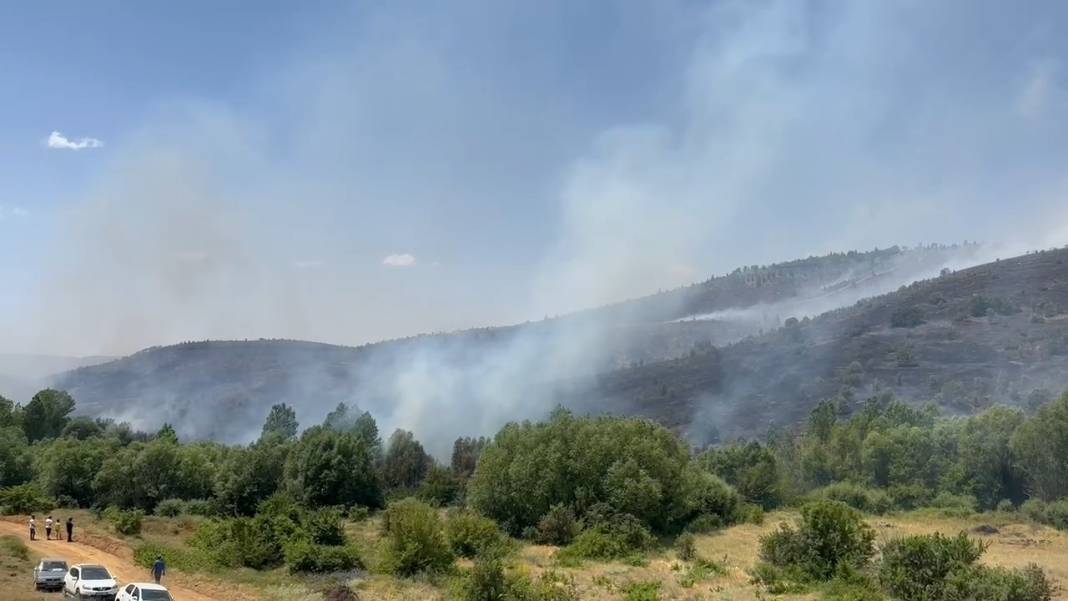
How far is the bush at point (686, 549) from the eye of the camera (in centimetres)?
4593

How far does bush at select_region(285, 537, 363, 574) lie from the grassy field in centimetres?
78

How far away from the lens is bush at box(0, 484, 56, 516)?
68500 mm

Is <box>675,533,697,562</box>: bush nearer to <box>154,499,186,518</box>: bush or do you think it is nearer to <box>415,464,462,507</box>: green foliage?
<box>415,464,462,507</box>: green foliage

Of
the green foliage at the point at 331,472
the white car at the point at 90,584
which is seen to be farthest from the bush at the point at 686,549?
the green foliage at the point at 331,472

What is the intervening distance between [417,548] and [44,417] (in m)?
103

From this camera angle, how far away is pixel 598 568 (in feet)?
141

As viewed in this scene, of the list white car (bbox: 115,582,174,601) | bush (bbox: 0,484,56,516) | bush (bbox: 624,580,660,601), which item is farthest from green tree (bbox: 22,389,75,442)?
bush (bbox: 624,580,660,601)

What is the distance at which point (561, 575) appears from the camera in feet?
128

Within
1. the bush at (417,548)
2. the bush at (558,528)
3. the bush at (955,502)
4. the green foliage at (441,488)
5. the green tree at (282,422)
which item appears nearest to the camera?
the bush at (417,548)

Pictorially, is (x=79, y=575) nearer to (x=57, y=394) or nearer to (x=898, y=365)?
(x=57, y=394)

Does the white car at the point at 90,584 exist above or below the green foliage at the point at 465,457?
above

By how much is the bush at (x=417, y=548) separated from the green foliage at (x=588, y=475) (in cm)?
1643

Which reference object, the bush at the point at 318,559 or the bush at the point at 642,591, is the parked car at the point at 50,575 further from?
the bush at the point at 642,591

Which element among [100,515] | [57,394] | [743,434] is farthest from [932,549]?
[743,434]
